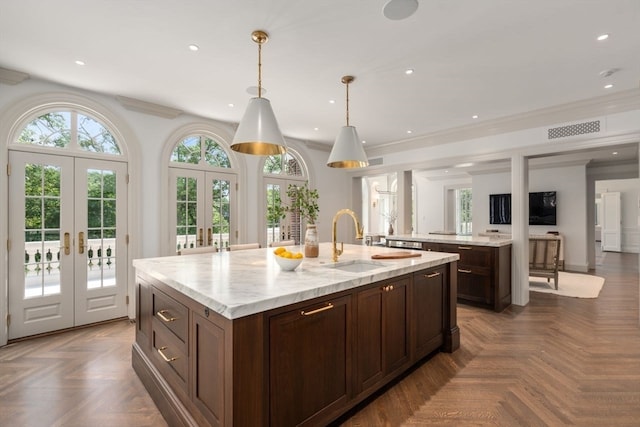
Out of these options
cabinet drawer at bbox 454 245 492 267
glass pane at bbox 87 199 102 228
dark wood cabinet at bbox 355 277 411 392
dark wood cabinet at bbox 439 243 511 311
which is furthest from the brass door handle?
cabinet drawer at bbox 454 245 492 267

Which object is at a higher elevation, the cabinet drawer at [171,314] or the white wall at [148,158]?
the white wall at [148,158]

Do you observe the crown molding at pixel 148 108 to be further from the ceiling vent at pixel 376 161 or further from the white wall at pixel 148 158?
the ceiling vent at pixel 376 161


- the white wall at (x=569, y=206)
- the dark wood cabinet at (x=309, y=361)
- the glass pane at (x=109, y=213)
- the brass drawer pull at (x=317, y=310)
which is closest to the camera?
the dark wood cabinet at (x=309, y=361)

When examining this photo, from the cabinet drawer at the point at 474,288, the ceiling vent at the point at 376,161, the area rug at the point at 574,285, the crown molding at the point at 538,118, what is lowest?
the area rug at the point at 574,285

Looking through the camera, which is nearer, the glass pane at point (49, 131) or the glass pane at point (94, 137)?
the glass pane at point (49, 131)

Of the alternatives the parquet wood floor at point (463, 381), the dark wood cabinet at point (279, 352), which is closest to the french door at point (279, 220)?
the parquet wood floor at point (463, 381)

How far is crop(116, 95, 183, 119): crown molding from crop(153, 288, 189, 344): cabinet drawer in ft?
9.53

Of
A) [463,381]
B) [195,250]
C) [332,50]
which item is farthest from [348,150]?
[463,381]

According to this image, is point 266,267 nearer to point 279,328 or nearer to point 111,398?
point 279,328

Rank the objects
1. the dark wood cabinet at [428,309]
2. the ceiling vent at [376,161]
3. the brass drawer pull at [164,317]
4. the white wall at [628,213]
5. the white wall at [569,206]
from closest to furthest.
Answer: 1. the brass drawer pull at [164,317]
2. the dark wood cabinet at [428,309]
3. the ceiling vent at [376,161]
4. the white wall at [569,206]
5. the white wall at [628,213]

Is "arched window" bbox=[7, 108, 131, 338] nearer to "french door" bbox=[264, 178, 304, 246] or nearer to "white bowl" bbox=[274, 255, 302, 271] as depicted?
"french door" bbox=[264, 178, 304, 246]

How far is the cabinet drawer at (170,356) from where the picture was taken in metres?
1.80

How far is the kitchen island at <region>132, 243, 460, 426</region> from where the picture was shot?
142 cm

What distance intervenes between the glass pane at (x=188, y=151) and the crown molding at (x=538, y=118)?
12.2ft
